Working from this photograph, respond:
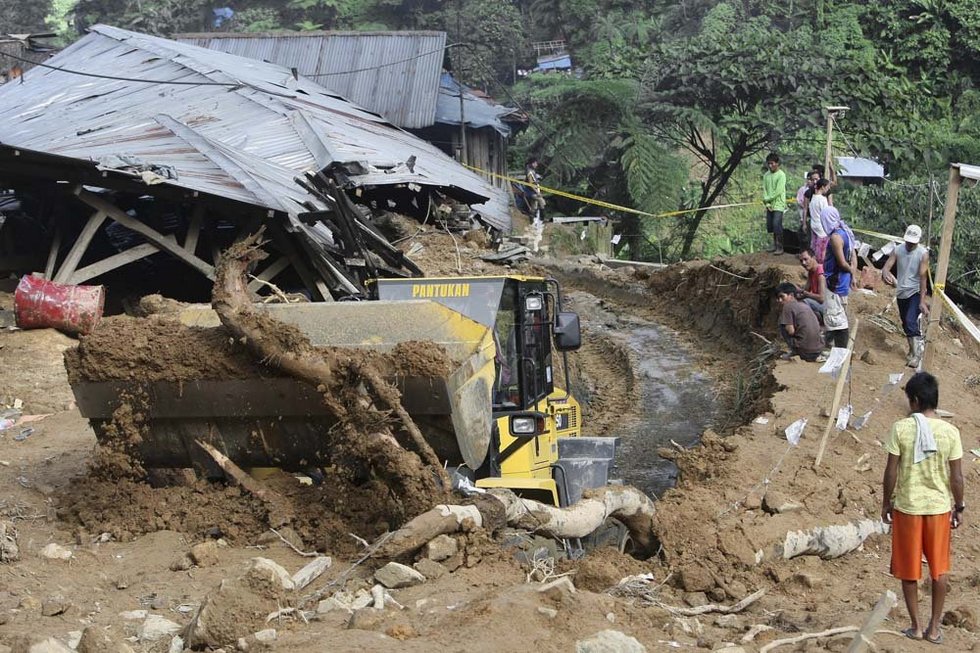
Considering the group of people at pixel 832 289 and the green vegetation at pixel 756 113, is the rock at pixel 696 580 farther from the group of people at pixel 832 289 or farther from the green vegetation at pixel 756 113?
the green vegetation at pixel 756 113

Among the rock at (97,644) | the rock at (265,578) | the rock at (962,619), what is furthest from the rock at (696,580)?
the rock at (97,644)

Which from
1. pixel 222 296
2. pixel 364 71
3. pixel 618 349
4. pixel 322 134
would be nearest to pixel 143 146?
pixel 322 134

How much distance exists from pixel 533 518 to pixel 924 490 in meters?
2.35

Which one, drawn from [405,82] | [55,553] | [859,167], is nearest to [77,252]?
[55,553]

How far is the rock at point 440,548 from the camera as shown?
20.5 feet

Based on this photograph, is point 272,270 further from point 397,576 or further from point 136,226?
point 397,576

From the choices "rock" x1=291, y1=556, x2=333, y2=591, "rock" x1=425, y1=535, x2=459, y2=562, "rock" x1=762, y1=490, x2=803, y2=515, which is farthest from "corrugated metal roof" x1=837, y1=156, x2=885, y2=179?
"rock" x1=291, y1=556, x2=333, y2=591

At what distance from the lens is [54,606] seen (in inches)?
219

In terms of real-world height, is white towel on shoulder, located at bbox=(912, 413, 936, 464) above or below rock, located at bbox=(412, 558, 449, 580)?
above

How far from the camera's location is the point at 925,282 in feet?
36.6

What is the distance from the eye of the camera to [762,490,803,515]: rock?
8.27 metres

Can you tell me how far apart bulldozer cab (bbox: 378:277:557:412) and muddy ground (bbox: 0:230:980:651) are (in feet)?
4.66

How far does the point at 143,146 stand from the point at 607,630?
13.6m

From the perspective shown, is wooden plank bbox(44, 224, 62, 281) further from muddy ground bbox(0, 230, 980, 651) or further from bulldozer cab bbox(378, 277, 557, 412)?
bulldozer cab bbox(378, 277, 557, 412)
